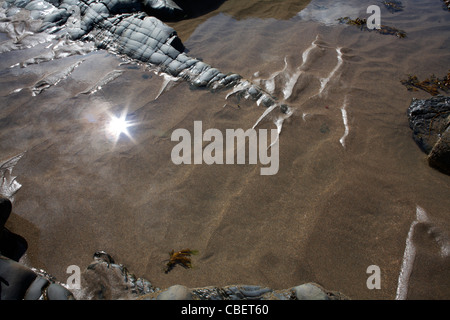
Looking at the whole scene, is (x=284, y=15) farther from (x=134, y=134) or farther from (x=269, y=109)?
(x=134, y=134)

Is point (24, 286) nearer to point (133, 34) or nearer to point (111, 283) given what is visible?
point (111, 283)

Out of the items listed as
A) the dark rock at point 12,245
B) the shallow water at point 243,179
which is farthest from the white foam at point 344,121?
the dark rock at point 12,245

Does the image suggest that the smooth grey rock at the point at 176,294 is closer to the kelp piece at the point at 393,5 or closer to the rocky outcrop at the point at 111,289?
the rocky outcrop at the point at 111,289

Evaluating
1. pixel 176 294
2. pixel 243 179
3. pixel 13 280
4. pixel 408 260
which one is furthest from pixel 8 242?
pixel 408 260

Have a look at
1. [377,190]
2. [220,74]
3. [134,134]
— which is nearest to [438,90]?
[377,190]

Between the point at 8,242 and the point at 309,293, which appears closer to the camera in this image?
the point at 309,293

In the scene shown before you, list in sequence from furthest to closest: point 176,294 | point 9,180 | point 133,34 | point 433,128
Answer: point 133,34 < point 433,128 < point 9,180 < point 176,294

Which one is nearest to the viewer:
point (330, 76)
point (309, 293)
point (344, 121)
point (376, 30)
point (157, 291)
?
point (309, 293)
